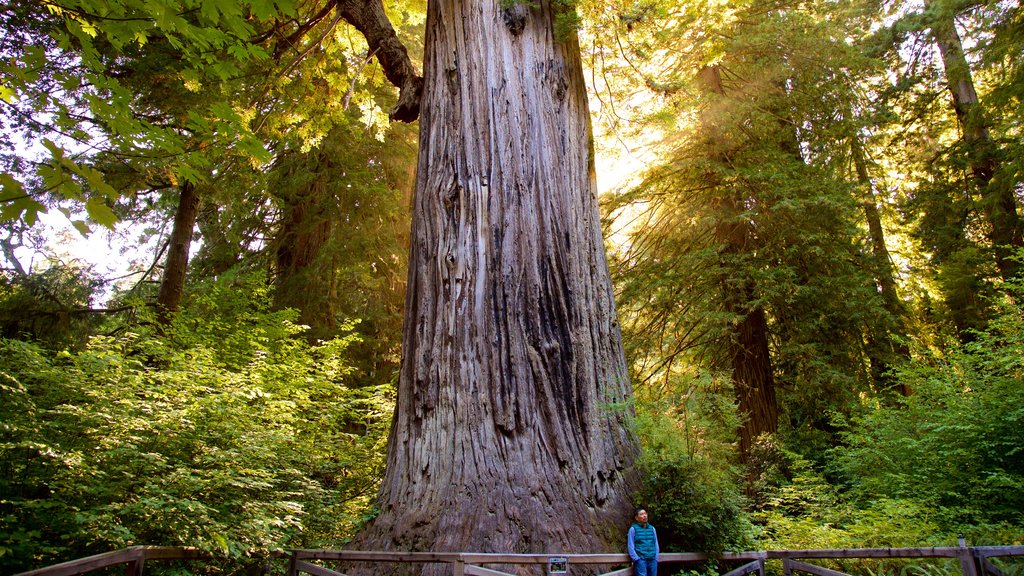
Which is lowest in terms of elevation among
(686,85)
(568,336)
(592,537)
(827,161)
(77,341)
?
(592,537)

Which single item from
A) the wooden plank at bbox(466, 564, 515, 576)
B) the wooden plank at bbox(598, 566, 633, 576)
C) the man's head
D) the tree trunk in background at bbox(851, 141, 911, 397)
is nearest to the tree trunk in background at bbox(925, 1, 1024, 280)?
the tree trunk in background at bbox(851, 141, 911, 397)

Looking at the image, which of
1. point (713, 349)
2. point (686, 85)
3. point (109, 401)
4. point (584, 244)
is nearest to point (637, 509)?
point (584, 244)

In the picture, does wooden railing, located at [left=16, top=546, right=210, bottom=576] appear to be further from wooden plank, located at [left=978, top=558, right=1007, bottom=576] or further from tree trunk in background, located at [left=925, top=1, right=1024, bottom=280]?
tree trunk in background, located at [left=925, top=1, right=1024, bottom=280]

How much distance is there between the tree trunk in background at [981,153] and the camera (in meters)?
10.4

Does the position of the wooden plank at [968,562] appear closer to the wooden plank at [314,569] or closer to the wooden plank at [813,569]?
the wooden plank at [813,569]

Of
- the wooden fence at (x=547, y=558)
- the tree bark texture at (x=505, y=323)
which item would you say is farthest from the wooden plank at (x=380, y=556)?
the tree bark texture at (x=505, y=323)

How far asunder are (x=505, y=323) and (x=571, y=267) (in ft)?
3.09

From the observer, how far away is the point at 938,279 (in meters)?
11.2

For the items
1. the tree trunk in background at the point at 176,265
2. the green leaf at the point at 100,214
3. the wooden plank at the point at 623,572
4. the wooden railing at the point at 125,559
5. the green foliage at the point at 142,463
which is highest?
the tree trunk in background at the point at 176,265

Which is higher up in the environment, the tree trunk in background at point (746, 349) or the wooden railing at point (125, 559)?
the tree trunk in background at point (746, 349)

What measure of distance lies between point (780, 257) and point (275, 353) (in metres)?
8.28

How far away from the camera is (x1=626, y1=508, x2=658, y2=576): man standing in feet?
14.3

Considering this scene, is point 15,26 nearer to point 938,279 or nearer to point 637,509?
point 637,509

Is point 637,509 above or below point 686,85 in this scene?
below
